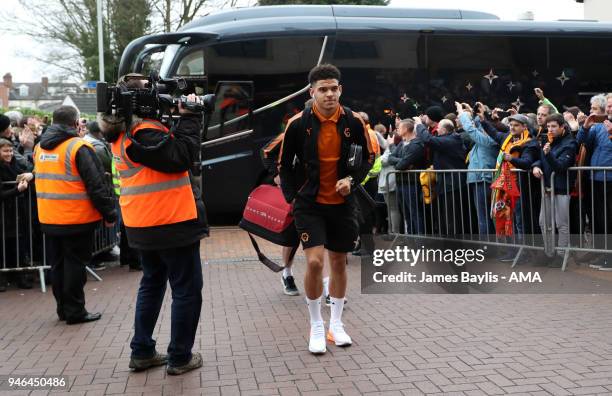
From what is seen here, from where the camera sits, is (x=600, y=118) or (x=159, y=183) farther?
(x=600, y=118)

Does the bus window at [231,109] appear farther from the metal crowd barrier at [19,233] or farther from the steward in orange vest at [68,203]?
the steward in orange vest at [68,203]

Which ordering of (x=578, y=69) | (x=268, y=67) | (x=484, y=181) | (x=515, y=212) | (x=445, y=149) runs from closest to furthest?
(x=515, y=212), (x=484, y=181), (x=445, y=149), (x=268, y=67), (x=578, y=69)

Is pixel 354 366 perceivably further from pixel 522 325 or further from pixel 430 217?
pixel 430 217

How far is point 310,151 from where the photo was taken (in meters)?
5.11

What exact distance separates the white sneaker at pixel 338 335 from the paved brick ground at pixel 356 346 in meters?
0.08

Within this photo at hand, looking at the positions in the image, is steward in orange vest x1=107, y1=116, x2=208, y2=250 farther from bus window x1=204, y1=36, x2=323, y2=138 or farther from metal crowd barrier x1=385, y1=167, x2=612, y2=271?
bus window x1=204, y1=36, x2=323, y2=138

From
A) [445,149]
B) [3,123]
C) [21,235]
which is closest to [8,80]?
[3,123]

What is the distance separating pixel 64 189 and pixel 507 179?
5.07 m

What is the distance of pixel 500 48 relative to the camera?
13.4 metres

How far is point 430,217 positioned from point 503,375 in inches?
192

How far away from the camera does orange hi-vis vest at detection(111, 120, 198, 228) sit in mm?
4473

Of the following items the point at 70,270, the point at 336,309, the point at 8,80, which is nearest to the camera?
the point at 336,309

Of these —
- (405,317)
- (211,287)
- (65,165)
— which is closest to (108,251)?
(211,287)

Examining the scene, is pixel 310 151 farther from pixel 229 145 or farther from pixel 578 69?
pixel 578 69
